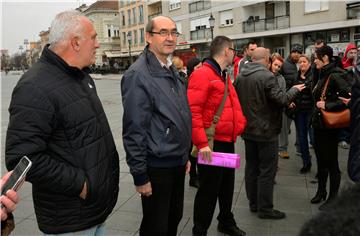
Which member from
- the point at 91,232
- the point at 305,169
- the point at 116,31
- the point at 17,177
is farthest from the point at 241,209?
the point at 116,31

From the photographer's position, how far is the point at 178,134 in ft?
9.61

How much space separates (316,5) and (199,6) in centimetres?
1532

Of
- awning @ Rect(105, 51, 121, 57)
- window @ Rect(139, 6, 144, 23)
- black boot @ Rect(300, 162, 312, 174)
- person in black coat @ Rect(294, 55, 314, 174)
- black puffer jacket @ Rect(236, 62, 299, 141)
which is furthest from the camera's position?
awning @ Rect(105, 51, 121, 57)

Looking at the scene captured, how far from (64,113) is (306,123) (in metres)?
4.77

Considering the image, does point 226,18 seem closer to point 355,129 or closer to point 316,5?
point 316,5

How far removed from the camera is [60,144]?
218 centimetres

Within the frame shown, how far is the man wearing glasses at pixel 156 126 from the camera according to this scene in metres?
2.81

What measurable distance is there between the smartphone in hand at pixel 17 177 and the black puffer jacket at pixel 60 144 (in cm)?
31

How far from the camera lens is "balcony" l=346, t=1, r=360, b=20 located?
24817 mm

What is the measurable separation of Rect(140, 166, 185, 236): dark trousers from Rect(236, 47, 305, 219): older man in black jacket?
150cm

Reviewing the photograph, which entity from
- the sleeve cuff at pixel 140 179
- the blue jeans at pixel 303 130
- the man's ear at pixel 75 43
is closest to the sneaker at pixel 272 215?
the blue jeans at pixel 303 130

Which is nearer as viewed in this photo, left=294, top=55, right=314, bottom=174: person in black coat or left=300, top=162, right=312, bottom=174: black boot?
left=294, top=55, right=314, bottom=174: person in black coat

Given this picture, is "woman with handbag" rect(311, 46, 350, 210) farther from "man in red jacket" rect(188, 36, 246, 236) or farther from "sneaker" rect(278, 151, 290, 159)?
"sneaker" rect(278, 151, 290, 159)

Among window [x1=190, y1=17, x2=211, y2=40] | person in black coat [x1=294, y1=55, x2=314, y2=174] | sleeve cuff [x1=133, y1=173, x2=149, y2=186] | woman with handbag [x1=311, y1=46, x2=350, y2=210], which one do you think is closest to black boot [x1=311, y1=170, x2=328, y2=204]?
woman with handbag [x1=311, y1=46, x2=350, y2=210]
